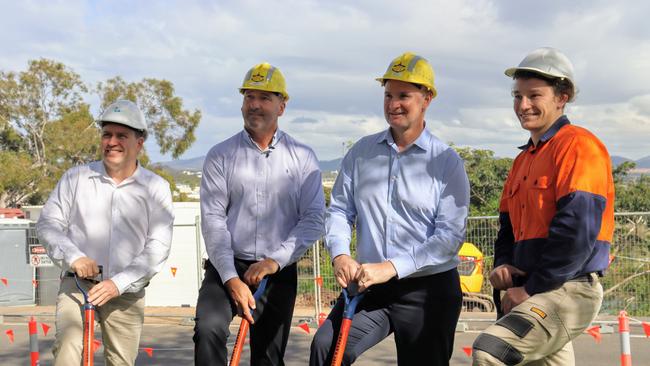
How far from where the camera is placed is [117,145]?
537 centimetres

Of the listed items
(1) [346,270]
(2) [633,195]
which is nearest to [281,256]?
(1) [346,270]

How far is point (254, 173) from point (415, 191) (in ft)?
3.85

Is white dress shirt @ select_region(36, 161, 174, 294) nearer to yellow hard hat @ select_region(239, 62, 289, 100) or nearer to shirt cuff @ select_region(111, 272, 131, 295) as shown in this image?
shirt cuff @ select_region(111, 272, 131, 295)

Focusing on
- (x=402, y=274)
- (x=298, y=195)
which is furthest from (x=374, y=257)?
(x=298, y=195)

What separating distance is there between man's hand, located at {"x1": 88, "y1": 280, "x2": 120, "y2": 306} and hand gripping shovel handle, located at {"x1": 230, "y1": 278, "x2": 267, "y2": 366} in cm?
81

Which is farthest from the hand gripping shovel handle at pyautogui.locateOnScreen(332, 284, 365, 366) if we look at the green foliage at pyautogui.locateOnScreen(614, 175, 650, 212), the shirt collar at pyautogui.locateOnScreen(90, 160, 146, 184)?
the green foliage at pyautogui.locateOnScreen(614, 175, 650, 212)

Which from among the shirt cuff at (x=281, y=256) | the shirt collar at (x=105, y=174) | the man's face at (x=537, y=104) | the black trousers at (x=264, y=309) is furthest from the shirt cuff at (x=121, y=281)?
the man's face at (x=537, y=104)

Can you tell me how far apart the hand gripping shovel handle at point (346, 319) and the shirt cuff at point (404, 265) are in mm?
254

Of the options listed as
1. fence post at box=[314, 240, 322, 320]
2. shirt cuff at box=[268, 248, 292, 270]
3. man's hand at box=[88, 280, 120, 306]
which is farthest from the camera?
fence post at box=[314, 240, 322, 320]

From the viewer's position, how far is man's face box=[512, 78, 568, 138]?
13.9 feet

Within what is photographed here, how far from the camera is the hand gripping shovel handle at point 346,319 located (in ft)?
14.1

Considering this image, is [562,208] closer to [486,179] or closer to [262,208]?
[262,208]

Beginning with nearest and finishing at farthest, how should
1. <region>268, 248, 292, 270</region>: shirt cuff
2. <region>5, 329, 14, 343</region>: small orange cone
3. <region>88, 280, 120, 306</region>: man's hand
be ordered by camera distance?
<region>88, 280, 120, 306</region>: man's hand, <region>268, 248, 292, 270</region>: shirt cuff, <region>5, 329, 14, 343</region>: small orange cone

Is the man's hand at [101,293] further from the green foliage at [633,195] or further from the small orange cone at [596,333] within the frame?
the green foliage at [633,195]
